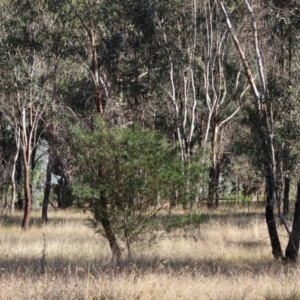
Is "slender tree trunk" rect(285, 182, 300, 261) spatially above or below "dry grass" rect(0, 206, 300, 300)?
above

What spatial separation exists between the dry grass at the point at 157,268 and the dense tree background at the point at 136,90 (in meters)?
1.18

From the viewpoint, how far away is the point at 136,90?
2433cm

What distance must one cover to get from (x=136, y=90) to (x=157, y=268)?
14.6m

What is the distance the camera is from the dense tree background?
13164mm

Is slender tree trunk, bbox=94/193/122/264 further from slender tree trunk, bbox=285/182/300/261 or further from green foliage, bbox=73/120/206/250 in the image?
slender tree trunk, bbox=285/182/300/261

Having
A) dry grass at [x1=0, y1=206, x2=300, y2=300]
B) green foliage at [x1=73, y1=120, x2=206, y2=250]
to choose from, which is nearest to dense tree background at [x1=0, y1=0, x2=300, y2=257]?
green foliage at [x1=73, y1=120, x2=206, y2=250]

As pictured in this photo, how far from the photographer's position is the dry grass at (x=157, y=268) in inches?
329

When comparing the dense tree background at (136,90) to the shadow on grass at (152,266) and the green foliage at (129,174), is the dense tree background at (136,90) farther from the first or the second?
the shadow on grass at (152,266)

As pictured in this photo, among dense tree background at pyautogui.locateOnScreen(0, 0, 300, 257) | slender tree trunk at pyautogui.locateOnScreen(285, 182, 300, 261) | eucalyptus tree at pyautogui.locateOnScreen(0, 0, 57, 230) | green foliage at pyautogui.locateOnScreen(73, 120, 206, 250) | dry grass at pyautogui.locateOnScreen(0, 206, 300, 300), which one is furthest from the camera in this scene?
eucalyptus tree at pyautogui.locateOnScreen(0, 0, 57, 230)

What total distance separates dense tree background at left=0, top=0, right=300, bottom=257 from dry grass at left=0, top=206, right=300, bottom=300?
118 centimetres

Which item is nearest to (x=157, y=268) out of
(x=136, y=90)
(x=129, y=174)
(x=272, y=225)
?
(x=129, y=174)

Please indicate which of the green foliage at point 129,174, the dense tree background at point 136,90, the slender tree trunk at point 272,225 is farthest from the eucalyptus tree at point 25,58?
the slender tree trunk at point 272,225

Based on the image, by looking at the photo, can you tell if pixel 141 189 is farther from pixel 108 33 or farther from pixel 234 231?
pixel 108 33

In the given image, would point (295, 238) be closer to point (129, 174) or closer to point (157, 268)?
point (129, 174)
